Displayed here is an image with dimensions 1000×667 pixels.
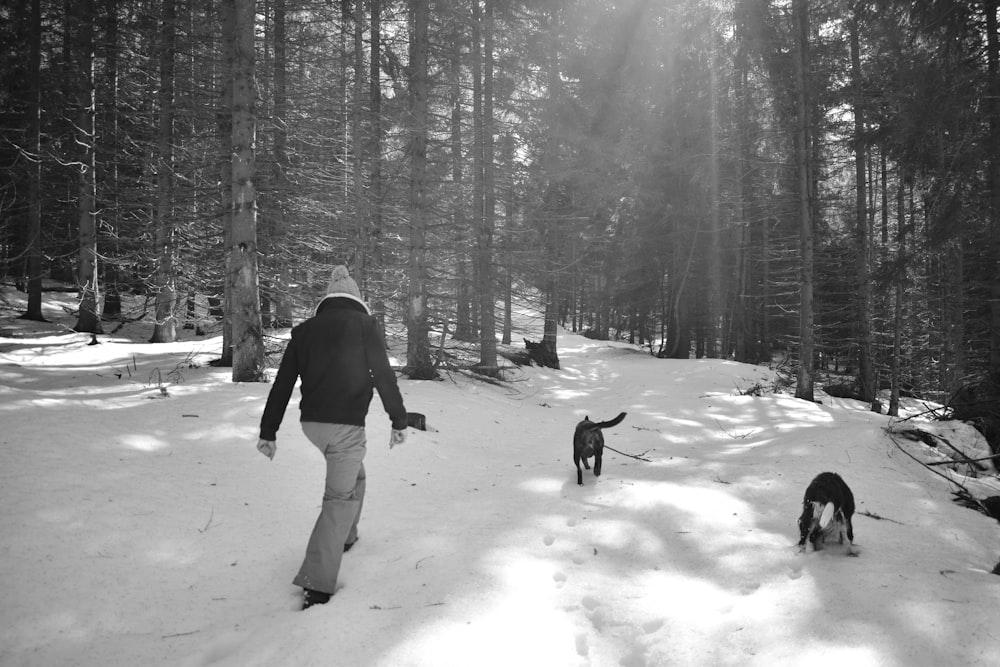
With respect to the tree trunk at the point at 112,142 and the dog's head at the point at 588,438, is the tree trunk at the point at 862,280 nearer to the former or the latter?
the dog's head at the point at 588,438

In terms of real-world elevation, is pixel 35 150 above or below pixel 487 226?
above

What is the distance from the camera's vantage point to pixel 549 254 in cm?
1667

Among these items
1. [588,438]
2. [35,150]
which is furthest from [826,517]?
[35,150]

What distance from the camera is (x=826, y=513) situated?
3.97m

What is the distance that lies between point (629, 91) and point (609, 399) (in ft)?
40.4

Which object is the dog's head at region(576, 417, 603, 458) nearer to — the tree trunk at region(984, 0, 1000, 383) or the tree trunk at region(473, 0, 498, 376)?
the tree trunk at region(984, 0, 1000, 383)

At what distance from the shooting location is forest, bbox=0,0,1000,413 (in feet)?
30.9

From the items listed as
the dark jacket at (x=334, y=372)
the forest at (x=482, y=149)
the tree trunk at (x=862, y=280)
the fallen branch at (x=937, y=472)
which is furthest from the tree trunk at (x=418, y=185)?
the tree trunk at (x=862, y=280)

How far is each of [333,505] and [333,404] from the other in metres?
0.68

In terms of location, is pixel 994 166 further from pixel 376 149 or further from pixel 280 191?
pixel 280 191

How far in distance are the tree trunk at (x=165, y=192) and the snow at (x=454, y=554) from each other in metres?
6.15

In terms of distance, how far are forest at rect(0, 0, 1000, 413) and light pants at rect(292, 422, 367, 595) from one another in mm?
5990

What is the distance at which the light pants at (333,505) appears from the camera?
11.2 feet

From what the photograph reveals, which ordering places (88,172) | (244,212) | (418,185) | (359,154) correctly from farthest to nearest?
(88,172)
(418,185)
(359,154)
(244,212)
